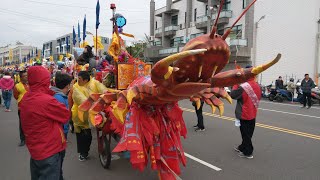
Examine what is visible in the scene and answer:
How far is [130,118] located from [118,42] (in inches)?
72.1

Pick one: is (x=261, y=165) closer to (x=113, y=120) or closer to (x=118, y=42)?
(x=113, y=120)

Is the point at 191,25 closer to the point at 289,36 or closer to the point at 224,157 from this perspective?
the point at 289,36

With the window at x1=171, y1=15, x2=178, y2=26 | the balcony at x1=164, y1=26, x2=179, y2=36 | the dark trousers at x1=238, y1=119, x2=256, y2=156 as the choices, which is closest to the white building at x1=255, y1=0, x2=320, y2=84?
the balcony at x1=164, y1=26, x2=179, y2=36

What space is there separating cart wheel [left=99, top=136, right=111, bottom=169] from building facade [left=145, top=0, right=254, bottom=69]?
19.6m

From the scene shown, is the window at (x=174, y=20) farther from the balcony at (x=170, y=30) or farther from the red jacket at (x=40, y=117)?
the red jacket at (x=40, y=117)

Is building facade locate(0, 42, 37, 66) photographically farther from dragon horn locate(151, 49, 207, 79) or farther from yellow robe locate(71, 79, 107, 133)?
dragon horn locate(151, 49, 207, 79)

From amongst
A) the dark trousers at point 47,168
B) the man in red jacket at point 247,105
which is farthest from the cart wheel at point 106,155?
the man in red jacket at point 247,105

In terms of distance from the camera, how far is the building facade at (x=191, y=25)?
25.0 meters

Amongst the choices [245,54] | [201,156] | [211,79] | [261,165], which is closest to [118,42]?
[211,79]

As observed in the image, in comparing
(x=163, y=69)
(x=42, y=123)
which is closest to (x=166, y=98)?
(x=163, y=69)

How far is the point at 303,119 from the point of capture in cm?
1024

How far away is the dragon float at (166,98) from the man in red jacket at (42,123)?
736 millimetres

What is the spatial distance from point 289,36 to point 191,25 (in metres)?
10.6

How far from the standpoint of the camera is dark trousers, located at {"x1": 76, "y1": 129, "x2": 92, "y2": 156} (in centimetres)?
552
